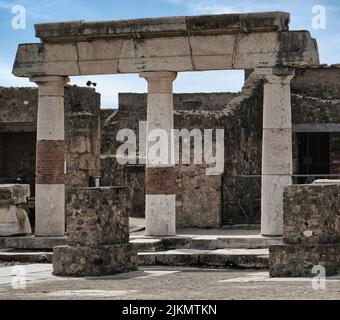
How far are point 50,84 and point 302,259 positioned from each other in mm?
7649

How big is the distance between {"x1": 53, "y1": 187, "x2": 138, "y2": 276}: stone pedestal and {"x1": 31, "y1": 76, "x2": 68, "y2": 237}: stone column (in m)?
4.24

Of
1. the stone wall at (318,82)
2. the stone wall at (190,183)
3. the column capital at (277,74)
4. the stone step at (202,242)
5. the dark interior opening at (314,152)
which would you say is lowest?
the stone step at (202,242)

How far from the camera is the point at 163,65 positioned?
19406 millimetres

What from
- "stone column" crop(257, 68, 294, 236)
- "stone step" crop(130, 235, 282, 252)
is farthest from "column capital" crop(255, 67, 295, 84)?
"stone step" crop(130, 235, 282, 252)

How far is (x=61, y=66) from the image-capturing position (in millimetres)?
20203

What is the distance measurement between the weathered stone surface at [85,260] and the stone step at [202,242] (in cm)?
258

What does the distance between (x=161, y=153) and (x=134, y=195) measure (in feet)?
21.6

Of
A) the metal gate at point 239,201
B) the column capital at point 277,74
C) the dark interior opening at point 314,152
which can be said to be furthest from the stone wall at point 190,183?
the column capital at point 277,74

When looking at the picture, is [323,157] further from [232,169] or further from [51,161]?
[51,161]

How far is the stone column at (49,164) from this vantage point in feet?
66.4

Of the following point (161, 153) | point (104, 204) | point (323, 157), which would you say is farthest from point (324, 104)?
point (104, 204)

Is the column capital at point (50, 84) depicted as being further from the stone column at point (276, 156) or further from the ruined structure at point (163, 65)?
the stone column at point (276, 156)

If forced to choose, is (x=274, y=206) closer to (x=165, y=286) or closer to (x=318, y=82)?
(x=165, y=286)

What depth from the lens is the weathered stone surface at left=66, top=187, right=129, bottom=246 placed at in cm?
1591
